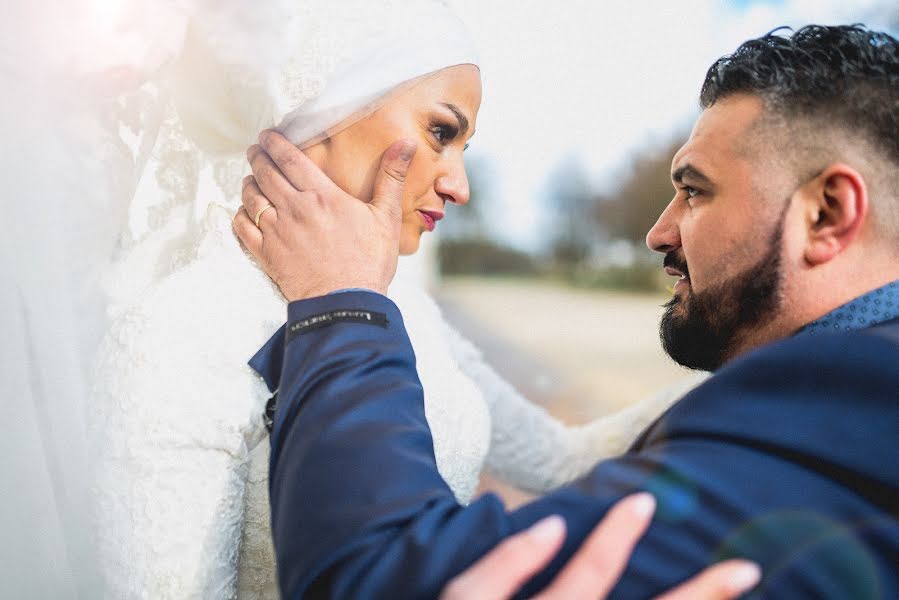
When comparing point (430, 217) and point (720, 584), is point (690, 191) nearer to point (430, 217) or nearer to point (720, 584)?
point (430, 217)

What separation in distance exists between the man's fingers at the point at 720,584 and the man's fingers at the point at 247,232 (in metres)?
Result: 0.89

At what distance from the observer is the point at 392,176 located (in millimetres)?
1305

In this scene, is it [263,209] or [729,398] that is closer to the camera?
[729,398]

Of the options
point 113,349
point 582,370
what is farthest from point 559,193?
point 113,349

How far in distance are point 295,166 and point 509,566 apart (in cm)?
80

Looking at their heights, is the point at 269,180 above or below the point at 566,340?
above

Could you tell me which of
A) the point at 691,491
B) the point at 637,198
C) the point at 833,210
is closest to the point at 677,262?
the point at 833,210

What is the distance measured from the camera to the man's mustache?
158 centimetres

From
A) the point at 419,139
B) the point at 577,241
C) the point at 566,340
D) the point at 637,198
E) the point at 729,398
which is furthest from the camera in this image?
the point at 577,241

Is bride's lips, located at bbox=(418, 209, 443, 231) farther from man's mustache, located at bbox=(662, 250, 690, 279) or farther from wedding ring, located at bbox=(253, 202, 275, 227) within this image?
man's mustache, located at bbox=(662, 250, 690, 279)

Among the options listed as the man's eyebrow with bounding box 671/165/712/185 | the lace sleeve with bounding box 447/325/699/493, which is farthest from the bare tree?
the man's eyebrow with bounding box 671/165/712/185

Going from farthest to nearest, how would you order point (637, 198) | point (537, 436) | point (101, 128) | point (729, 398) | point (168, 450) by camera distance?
1. point (637, 198)
2. point (537, 436)
3. point (101, 128)
4. point (168, 450)
5. point (729, 398)

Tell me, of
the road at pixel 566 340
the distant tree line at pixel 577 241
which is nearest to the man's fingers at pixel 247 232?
the road at pixel 566 340

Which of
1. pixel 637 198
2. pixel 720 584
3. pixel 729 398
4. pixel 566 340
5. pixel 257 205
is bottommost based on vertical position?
pixel 566 340
